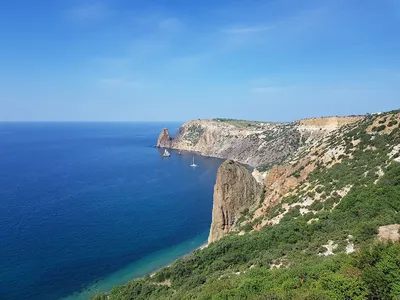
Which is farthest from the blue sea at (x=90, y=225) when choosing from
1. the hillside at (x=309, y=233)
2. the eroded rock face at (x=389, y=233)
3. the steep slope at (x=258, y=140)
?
the eroded rock face at (x=389, y=233)

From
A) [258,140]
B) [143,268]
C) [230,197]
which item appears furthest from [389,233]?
[258,140]

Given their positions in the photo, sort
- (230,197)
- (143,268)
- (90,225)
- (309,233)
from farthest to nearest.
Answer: (90,225), (143,268), (230,197), (309,233)

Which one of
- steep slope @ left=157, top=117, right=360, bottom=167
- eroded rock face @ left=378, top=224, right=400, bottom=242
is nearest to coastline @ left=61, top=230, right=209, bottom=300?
eroded rock face @ left=378, top=224, right=400, bottom=242

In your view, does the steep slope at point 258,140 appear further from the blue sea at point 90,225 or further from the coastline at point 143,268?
the coastline at point 143,268

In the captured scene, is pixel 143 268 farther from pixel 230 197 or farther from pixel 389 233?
pixel 389 233

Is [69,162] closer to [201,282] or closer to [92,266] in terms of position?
[92,266]

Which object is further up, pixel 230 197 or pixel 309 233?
pixel 309 233

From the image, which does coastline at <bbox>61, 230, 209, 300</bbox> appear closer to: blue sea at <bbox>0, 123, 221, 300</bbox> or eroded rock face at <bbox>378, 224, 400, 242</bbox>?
blue sea at <bbox>0, 123, 221, 300</bbox>
